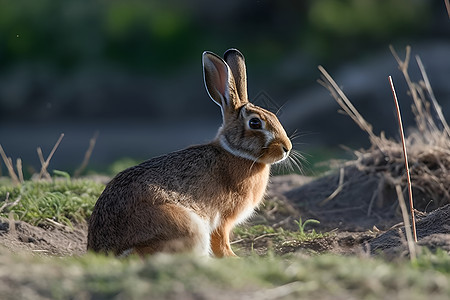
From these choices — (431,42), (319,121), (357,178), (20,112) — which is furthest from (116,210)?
(431,42)

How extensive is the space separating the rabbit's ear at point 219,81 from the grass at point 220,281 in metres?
2.31

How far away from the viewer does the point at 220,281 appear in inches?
136

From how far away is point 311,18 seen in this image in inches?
618

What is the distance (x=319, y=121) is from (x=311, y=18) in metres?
3.61

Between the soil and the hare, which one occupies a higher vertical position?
the hare

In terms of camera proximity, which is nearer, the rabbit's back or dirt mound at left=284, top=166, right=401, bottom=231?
the rabbit's back

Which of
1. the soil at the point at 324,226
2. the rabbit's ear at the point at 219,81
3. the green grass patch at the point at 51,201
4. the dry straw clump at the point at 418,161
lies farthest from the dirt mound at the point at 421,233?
the green grass patch at the point at 51,201

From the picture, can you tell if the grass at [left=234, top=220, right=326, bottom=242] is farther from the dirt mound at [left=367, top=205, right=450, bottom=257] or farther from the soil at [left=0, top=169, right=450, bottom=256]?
the dirt mound at [left=367, top=205, right=450, bottom=257]

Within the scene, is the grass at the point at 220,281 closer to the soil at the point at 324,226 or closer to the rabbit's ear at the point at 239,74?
the soil at the point at 324,226

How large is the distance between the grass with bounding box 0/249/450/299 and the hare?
1214mm

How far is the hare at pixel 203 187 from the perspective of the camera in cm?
497

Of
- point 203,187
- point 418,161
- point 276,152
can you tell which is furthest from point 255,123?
point 418,161

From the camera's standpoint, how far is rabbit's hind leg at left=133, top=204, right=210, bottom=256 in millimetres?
4930

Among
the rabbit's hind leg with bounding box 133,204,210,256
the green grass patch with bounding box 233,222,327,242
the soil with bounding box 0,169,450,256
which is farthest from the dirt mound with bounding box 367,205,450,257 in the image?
the rabbit's hind leg with bounding box 133,204,210,256
